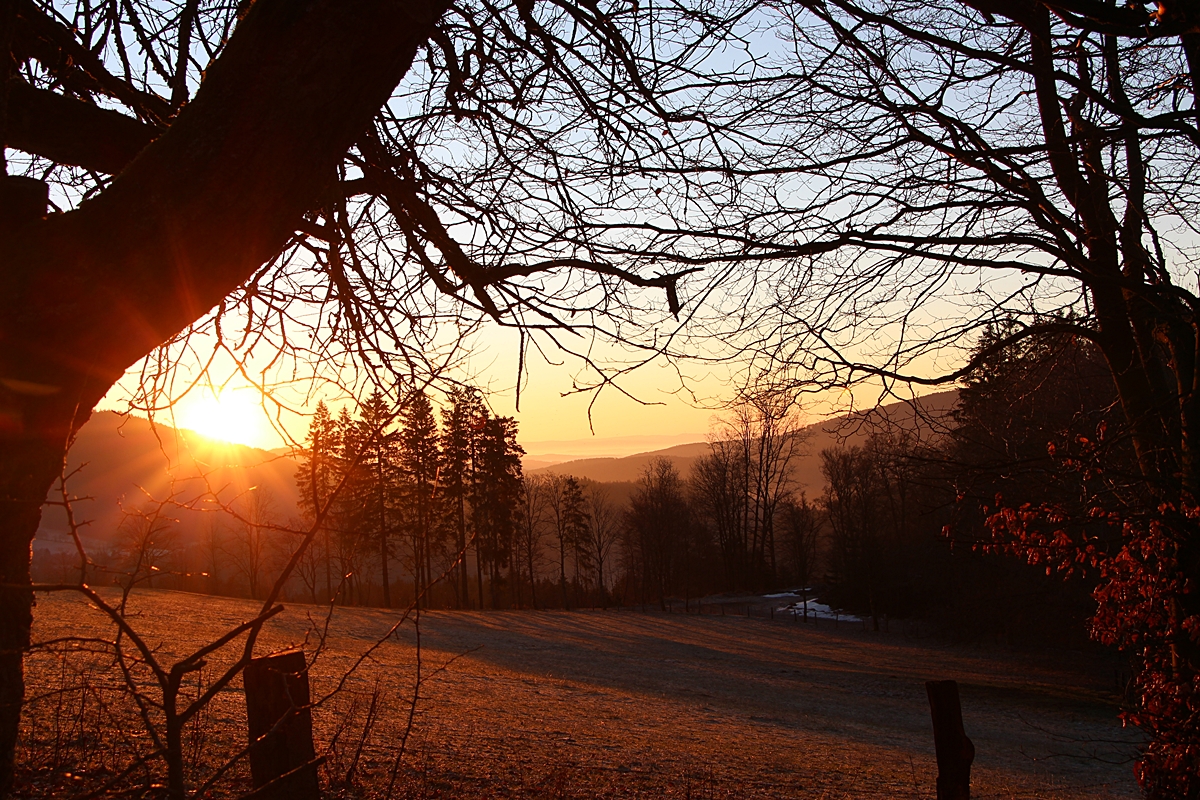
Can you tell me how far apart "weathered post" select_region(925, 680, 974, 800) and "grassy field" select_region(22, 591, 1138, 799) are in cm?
176

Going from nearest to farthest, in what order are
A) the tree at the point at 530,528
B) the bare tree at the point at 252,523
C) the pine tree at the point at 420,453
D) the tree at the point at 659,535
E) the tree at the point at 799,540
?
the bare tree at the point at 252,523 < the pine tree at the point at 420,453 < the tree at the point at 530,528 < the tree at the point at 799,540 < the tree at the point at 659,535

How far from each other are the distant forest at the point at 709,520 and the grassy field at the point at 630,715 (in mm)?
668

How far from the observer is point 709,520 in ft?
229

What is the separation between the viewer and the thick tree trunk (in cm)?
159

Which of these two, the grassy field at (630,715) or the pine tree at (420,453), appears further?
the grassy field at (630,715)

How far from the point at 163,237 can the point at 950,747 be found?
3834 mm

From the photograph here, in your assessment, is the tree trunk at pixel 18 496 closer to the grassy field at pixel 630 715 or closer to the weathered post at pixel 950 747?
the grassy field at pixel 630 715

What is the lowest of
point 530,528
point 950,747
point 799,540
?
point 799,540

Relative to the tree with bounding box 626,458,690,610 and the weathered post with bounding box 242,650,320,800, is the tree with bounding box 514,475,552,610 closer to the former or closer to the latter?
the tree with bounding box 626,458,690,610

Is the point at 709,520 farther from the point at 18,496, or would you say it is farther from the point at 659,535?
the point at 18,496

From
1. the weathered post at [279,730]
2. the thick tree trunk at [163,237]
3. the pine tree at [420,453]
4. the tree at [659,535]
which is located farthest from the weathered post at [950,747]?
the tree at [659,535]

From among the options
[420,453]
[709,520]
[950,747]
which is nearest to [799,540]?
[709,520]

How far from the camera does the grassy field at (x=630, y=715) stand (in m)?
6.86

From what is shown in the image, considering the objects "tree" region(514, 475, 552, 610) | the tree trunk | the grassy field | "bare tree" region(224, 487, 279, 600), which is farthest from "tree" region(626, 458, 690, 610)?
the tree trunk
